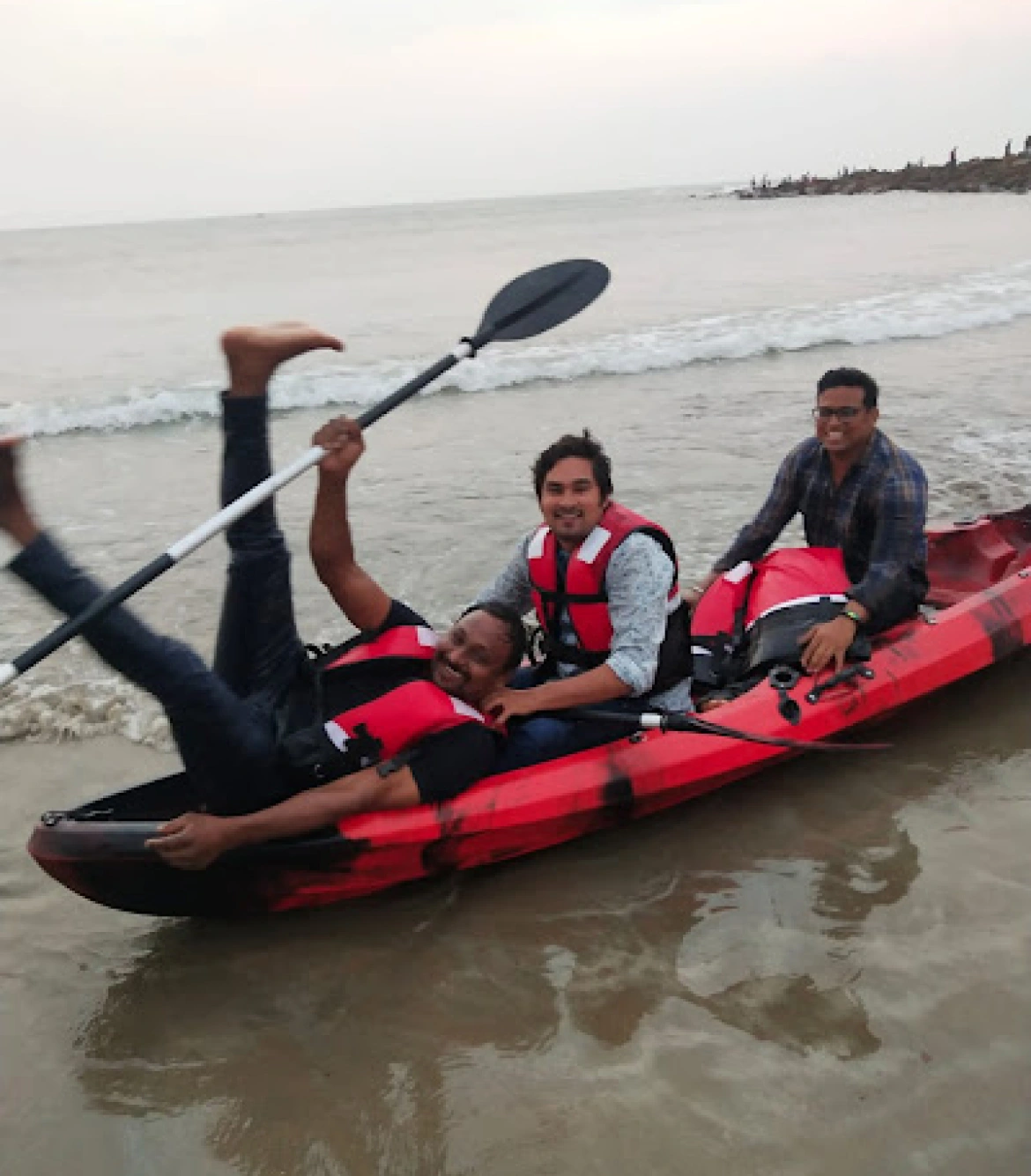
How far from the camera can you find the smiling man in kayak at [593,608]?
129 inches

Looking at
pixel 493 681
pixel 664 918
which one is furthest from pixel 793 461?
pixel 664 918

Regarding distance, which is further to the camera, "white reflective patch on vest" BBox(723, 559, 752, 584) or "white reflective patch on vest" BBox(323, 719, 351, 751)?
"white reflective patch on vest" BBox(723, 559, 752, 584)

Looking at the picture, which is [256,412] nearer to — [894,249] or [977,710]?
[977,710]

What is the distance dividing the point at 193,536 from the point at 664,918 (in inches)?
65.8

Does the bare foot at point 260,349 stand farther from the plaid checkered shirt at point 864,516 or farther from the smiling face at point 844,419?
the plaid checkered shirt at point 864,516

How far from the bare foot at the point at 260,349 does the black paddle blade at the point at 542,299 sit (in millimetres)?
889

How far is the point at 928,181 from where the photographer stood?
66438 millimetres

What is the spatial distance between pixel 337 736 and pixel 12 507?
3.37ft

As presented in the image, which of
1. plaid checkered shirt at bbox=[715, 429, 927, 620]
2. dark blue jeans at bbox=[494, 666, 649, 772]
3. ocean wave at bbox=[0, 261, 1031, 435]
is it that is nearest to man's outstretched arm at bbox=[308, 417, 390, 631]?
dark blue jeans at bbox=[494, 666, 649, 772]

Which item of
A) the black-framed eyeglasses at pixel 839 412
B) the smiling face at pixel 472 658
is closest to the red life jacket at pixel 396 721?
the smiling face at pixel 472 658

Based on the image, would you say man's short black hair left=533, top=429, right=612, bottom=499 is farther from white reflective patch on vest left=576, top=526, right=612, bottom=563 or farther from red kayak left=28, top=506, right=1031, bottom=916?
red kayak left=28, top=506, right=1031, bottom=916

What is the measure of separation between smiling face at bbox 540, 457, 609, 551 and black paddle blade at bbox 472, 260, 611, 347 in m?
0.69

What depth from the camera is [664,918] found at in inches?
117

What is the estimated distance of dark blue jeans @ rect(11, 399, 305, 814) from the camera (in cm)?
263
